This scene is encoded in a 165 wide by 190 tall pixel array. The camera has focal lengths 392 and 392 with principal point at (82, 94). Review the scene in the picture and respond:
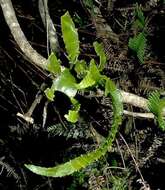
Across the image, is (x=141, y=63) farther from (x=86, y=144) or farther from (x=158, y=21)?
(x=86, y=144)

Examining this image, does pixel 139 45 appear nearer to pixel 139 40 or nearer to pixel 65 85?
pixel 139 40

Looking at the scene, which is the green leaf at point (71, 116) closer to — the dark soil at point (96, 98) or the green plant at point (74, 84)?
the green plant at point (74, 84)

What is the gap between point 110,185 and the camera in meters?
1.35

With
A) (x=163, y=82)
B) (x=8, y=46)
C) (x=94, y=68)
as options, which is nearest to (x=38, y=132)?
(x=8, y=46)

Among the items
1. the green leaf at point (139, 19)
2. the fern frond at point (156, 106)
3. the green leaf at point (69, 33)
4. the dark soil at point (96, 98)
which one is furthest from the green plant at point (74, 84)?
Answer: the green leaf at point (139, 19)

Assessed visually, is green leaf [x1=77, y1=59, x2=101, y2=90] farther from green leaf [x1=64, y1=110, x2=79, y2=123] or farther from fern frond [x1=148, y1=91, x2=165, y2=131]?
fern frond [x1=148, y1=91, x2=165, y2=131]

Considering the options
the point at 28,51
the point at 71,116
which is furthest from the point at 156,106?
the point at 28,51

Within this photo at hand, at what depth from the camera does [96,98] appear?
1258 mm

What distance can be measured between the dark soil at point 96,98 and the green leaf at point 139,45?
3.1 inches

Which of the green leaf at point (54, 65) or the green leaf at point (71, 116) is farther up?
the green leaf at point (54, 65)

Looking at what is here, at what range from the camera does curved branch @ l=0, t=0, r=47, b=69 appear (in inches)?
37.5

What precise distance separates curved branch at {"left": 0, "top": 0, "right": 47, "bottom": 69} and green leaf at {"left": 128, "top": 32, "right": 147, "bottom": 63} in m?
0.33

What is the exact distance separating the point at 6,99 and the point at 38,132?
20cm

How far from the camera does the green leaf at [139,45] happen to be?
3.82 ft
